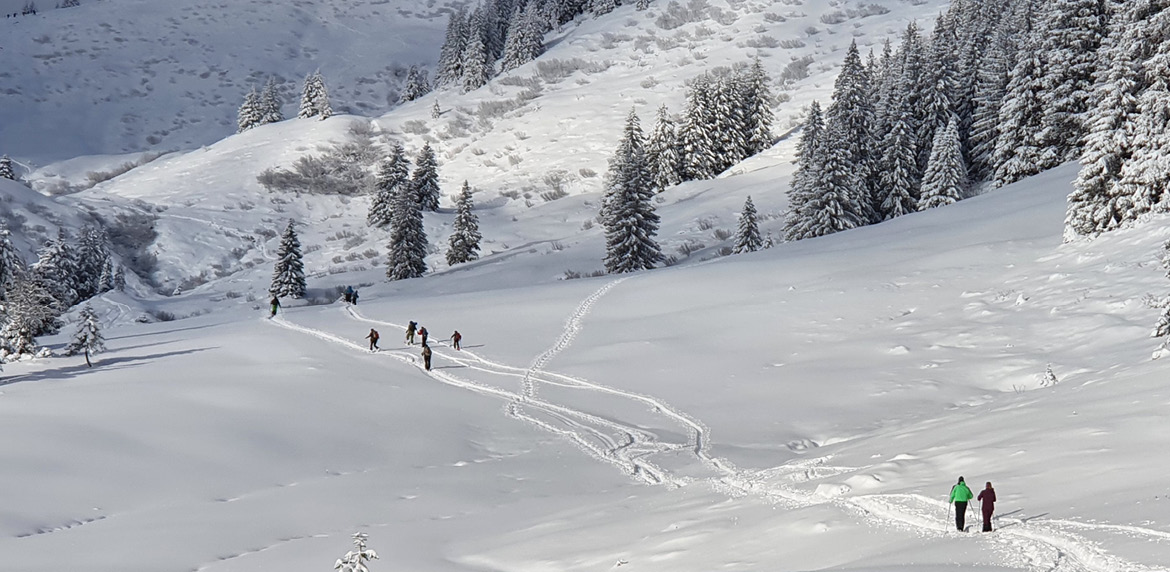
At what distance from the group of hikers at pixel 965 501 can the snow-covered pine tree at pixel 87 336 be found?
89.8 ft

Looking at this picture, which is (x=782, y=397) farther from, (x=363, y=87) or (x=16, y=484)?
(x=363, y=87)

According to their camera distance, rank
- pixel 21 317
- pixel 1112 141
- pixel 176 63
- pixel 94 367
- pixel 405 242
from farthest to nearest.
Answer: pixel 176 63 → pixel 405 242 → pixel 1112 141 → pixel 21 317 → pixel 94 367

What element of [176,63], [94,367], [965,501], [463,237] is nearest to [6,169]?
[463,237]

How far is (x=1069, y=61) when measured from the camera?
48.8m

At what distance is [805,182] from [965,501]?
44106mm

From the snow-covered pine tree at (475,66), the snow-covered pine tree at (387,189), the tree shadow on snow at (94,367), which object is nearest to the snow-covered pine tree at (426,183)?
the snow-covered pine tree at (387,189)

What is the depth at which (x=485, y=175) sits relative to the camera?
94000 mm

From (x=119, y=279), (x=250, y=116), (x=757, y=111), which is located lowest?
(x=119, y=279)

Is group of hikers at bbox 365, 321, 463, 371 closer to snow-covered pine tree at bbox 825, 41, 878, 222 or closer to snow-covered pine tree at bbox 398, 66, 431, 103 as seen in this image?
snow-covered pine tree at bbox 825, 41, 878, 222

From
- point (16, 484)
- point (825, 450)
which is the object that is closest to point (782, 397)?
point (825, 450)

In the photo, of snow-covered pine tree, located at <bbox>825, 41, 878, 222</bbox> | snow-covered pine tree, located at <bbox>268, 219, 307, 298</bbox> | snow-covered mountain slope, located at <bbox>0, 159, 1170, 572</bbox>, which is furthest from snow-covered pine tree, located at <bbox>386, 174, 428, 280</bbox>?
snow-covered pine tree, located at <bbox>825, 41, 878, 222</bbox>

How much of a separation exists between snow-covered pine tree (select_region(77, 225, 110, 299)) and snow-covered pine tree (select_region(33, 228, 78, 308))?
2.16ft

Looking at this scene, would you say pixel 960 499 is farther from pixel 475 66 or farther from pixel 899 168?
pixel 475 66

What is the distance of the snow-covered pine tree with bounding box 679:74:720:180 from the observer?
8175 centimetres
